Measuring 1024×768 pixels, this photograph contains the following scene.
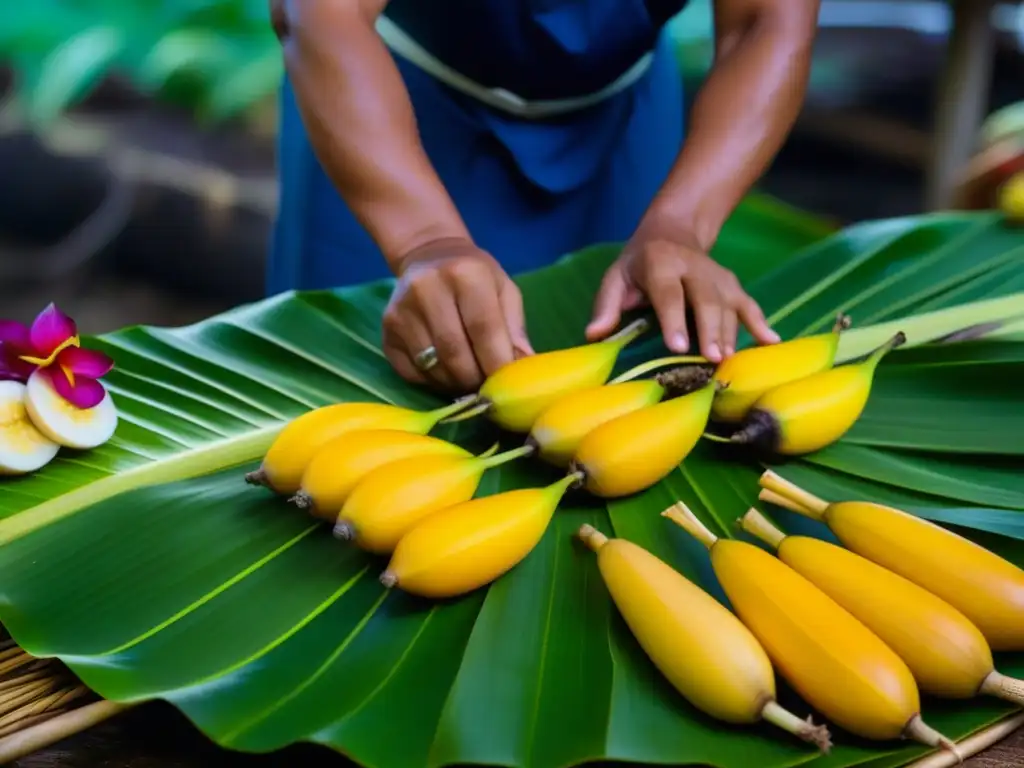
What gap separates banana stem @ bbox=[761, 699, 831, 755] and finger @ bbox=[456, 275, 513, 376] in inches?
14.7

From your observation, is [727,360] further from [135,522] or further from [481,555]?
[135,522]

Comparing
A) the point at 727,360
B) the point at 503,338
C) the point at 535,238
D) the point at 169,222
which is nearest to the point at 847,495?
the point at 727,360

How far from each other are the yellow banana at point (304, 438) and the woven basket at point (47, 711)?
0.17m

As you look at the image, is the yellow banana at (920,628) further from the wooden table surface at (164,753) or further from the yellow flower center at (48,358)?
the yellow flower center at (48,358)

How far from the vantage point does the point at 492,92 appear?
1205 millimetres

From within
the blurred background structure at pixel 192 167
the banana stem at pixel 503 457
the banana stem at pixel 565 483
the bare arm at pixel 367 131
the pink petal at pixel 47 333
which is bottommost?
the banana stem at pixel 565 483

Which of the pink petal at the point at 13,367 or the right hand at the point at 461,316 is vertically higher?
the right hand at the point at 461,316

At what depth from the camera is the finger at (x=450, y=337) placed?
0.80 metres

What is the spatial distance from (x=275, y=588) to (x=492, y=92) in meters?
0.75

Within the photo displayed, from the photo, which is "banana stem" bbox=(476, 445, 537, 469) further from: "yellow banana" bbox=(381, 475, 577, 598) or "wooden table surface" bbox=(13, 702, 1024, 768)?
"wooden table surface" bbox=(13, 702, 1024, 768)

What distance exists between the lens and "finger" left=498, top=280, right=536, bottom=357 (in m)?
0.81

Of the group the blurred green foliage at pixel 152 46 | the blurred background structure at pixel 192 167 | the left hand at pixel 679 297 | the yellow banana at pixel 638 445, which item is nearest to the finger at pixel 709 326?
the left hand at pixel 679 297

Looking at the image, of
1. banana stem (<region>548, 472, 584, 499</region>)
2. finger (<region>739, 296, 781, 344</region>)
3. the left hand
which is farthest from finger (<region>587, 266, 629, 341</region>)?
banana stem (<region>548, 472, 584, 499</region>)

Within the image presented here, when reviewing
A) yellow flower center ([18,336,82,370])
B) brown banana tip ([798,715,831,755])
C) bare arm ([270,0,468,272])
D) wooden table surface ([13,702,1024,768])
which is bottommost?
wooden table surface ([13,702,1024,768])
